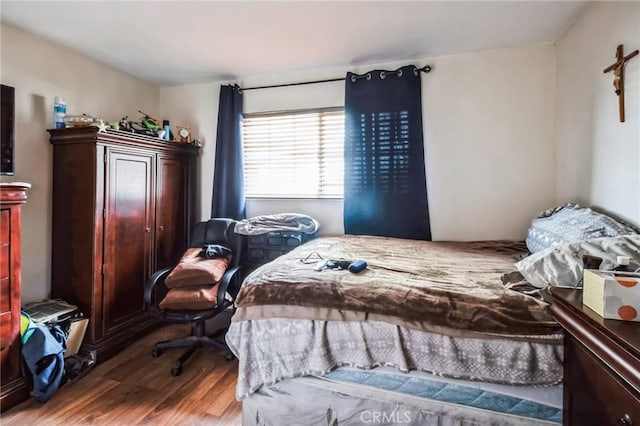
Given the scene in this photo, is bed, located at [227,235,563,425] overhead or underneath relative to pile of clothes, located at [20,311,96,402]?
overhead

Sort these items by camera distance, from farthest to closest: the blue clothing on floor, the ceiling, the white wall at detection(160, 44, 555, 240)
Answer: the white wall at detection(160, 44, 555, 240) < the ceiling < the blue clothing on floor

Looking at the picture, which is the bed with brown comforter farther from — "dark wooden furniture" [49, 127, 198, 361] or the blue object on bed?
"dark wooden furniture" [49, 127, 198, 361]

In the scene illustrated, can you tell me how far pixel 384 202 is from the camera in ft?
9.45

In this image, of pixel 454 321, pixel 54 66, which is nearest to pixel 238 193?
pixel 54 66

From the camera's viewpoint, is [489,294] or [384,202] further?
[384,202]

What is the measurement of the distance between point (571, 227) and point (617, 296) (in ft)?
3.47

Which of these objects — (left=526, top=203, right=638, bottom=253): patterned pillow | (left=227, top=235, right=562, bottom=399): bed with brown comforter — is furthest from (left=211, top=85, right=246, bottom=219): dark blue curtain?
(left=526, top=203, right=638, bottom=253): patterned pillow

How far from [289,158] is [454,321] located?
7.62 feet

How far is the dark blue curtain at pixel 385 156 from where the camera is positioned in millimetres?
2822

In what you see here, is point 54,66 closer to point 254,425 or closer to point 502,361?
point 254,425

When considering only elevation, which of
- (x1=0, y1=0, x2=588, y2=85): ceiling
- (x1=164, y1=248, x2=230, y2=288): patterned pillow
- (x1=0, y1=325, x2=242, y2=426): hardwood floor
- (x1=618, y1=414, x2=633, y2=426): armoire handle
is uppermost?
(x1=0, y1=0, x2=588, y2=85): ceiling

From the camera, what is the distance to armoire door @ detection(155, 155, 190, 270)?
2.94 metres

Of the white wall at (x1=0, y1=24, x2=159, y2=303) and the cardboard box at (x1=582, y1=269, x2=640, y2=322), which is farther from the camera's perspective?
the white wall at (x1=0, y1=24, x2=159, y2=303)

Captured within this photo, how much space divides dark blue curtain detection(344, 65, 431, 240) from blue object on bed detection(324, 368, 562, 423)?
5.40 ft
